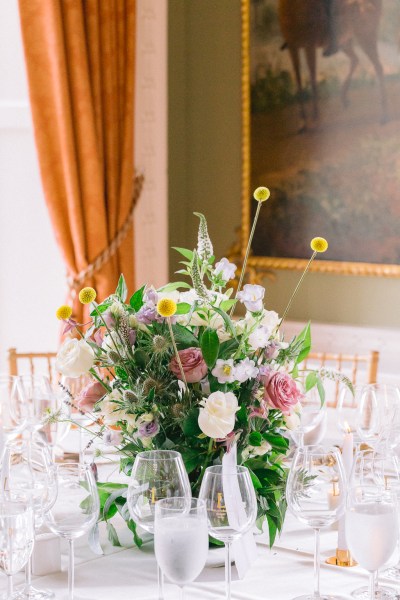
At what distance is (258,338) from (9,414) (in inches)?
32.8

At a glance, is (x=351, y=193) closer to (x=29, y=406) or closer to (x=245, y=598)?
(x=29, y=406)

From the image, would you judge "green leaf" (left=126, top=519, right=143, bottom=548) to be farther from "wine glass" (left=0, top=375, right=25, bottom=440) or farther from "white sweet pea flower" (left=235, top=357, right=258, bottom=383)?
"wine glass" (left=0, top=375, right=25, bottom=440)

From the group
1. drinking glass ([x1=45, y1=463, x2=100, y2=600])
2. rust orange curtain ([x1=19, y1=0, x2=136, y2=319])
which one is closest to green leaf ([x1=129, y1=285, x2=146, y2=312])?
drinking glass ([x1=45, y1=463, x2=100, y2=600])

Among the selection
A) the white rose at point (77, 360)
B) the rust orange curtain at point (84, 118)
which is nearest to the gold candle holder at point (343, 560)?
the white rose at point (77, 360)

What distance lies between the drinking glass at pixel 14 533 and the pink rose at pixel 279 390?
1.79 ft

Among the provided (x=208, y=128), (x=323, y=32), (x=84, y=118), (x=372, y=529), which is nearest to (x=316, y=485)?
(x=372, y=529)

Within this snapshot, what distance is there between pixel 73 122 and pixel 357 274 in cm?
139

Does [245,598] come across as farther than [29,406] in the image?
No

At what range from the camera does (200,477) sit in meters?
1.89

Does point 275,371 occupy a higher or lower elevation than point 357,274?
lower

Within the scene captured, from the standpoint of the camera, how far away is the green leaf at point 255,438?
1914mm

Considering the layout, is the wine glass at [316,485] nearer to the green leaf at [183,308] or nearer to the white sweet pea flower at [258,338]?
the white sweet pea flower at [258,338]

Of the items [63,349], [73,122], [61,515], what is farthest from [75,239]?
[61,515]

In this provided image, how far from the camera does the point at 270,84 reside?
15.2 feet
